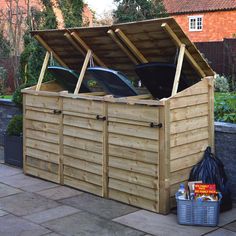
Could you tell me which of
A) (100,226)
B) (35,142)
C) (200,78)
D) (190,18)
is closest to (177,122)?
(200,78)

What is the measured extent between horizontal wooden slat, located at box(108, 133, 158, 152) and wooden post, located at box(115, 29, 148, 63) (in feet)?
3.57

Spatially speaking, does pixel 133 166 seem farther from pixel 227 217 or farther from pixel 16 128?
pixel 16 128

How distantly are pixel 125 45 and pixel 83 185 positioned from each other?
196 cm

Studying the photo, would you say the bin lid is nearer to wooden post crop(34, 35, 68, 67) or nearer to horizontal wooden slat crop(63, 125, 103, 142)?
wooden post crop(34, 35, 68, 67)

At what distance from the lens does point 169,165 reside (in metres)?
5.15

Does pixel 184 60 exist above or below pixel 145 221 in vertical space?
above

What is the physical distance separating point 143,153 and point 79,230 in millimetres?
1174

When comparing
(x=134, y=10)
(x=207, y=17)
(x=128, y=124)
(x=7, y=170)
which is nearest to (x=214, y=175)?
(x=128, y=124)

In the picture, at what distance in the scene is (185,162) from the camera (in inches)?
212

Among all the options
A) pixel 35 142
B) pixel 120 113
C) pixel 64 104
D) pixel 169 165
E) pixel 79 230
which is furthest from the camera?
pixel 35 142

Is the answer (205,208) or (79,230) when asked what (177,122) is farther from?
(79,230)

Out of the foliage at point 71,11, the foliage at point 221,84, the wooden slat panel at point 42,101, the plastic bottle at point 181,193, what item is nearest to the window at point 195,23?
the foliage at point 221,84

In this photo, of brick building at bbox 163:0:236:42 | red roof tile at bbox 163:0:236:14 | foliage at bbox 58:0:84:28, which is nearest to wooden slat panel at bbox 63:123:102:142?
foliage at bbox 58:0:84:28

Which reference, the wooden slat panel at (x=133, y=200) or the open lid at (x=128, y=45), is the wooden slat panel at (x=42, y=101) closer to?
the open lid at (x=128, y=45)
